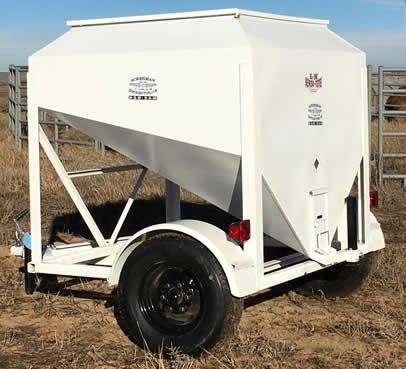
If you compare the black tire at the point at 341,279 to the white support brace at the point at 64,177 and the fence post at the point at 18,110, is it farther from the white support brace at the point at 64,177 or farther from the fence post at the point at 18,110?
the fence post at the point at 18,110

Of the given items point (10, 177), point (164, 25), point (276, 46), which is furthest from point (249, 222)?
point (10, 177)

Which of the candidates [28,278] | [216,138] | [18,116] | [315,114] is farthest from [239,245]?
[18,116]

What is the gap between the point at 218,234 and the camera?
4.85 metres

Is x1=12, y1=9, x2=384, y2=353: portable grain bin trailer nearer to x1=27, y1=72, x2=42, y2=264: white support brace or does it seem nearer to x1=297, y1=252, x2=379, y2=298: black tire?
x1=27, y1=72, x2=42, y2=264: white support brace

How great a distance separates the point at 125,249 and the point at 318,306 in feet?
5.57

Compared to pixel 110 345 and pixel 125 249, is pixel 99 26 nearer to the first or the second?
pixel 125 249

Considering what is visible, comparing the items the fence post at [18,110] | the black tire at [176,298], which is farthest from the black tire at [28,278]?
the fence post at [18,110]

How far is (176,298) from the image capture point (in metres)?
4.88

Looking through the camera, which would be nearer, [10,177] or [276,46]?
[276,46]

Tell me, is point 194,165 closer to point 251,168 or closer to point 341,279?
point 251,168

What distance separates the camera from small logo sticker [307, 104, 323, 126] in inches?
206

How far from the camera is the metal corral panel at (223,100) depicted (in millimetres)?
4789

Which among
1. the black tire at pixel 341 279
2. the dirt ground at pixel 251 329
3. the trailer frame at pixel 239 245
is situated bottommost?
the dirt ground at pixel 251 329

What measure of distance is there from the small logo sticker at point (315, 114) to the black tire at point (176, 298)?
119 cm
